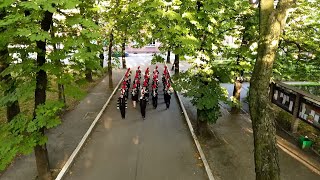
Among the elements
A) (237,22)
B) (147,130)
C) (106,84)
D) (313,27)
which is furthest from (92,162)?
(106,84)

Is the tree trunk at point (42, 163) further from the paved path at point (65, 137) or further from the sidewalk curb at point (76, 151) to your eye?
the paved path at point (65, 137)

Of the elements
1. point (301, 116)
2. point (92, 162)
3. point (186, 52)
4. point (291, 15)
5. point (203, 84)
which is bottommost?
point (92, 162)

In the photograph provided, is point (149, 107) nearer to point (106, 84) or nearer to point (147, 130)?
point (147, 130)

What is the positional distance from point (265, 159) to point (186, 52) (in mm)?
5194

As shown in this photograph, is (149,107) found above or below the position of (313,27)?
below

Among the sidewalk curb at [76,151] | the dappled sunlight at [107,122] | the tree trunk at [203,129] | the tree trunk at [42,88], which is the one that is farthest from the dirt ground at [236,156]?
the tree trunk at [42,88]

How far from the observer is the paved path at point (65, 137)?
9.01 metres

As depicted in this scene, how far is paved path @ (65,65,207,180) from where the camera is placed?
360 inches

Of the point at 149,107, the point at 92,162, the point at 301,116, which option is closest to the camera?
the point at 92,162

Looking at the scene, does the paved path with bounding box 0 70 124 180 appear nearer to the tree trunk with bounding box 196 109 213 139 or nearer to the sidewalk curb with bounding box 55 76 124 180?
the sidewalk curb with bounding box 55 76 124 180

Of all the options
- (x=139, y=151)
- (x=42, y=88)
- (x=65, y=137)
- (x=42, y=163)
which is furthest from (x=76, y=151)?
(x=42, y=88)

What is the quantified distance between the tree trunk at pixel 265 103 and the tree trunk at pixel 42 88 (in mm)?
5244

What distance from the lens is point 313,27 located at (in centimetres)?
1219

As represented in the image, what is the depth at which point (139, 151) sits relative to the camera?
34.9 feet
